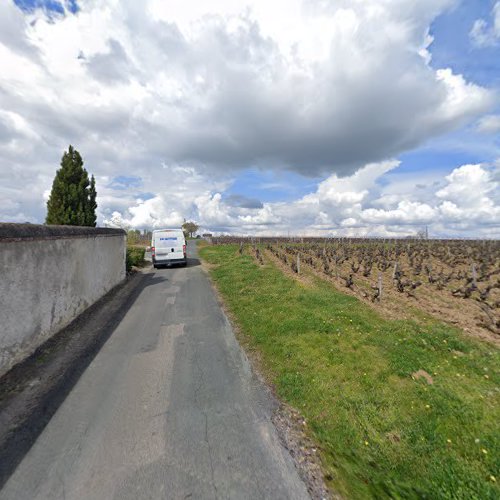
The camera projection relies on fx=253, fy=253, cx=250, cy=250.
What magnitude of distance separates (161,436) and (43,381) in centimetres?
284

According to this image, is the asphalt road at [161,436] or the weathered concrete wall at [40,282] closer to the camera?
the asphalt road at [161,436]

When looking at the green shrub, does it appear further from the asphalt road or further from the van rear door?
the asphalt road

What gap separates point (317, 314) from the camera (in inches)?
296

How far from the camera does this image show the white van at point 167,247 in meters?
16.6

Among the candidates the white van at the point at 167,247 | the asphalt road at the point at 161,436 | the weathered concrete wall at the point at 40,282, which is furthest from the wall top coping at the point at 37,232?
the white van at the point at 167,247

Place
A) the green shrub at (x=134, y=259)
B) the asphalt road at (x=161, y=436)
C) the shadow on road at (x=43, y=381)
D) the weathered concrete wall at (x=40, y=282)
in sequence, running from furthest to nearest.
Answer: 1. the green shrub at (x=134, y=259)
2. the weathered concrete wall at (x=40, y=282)
3. the shadow on road at (x=43, y=381)
4. the asphalt road at (x=161, y=436)

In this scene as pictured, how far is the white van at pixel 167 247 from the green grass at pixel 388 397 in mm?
10368

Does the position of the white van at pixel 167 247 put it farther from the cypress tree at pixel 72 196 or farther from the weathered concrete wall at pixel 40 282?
the weathered concrete wall at pixel 40 282

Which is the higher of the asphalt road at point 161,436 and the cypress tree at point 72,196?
the cypress tree at point 72,196

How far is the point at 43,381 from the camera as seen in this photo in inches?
179

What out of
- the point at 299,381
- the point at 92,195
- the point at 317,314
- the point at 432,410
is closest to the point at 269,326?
the point at 317,314

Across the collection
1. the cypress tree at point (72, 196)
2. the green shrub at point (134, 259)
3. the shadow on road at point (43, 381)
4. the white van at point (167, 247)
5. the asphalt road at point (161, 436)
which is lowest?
the shadow on road at point (43, 381)

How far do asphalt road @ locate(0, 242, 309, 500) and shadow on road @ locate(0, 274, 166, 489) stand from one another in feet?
0.53

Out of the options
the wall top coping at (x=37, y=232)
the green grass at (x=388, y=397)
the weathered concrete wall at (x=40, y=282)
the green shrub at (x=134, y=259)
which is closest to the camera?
the green grass at (x=388, y=397)
